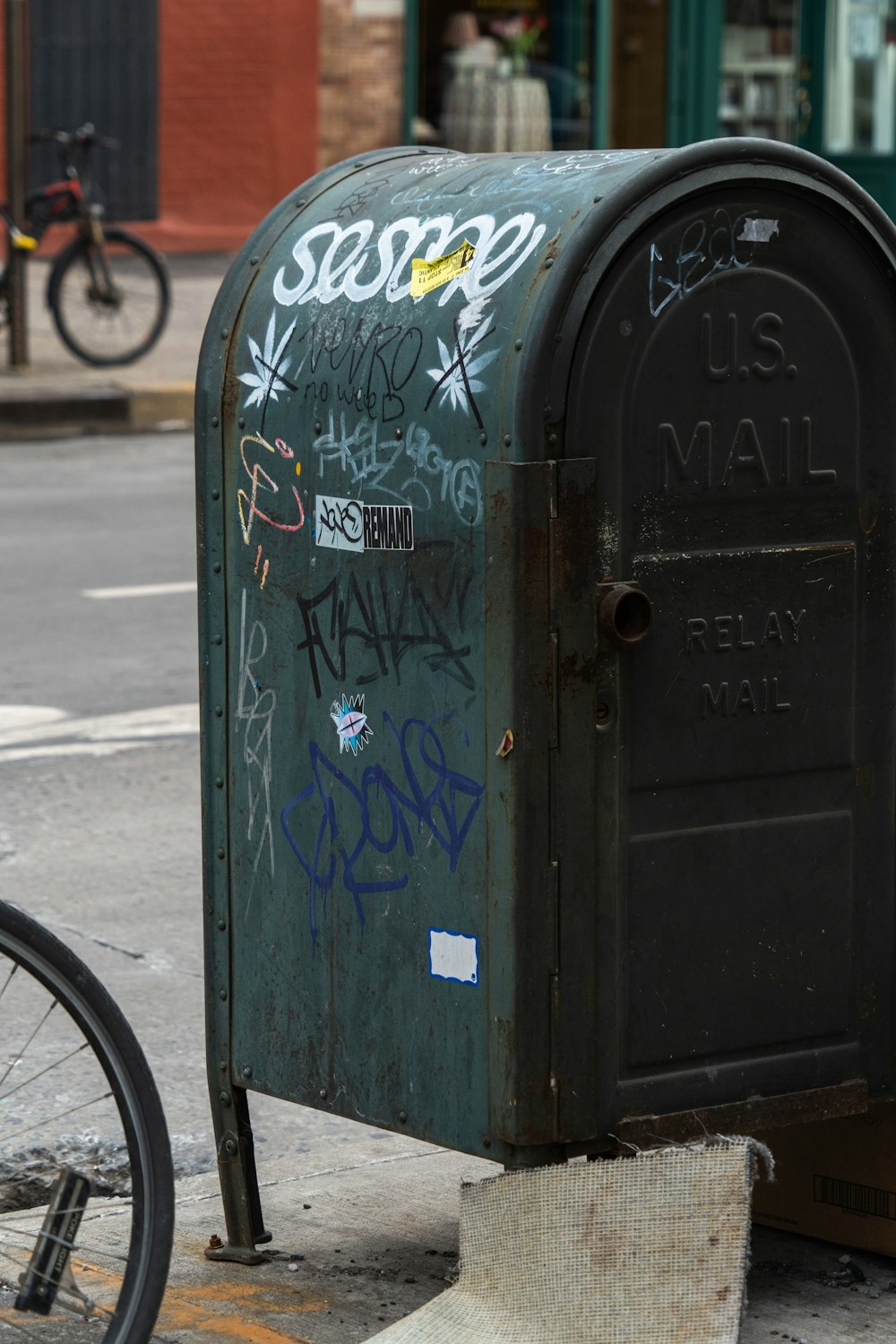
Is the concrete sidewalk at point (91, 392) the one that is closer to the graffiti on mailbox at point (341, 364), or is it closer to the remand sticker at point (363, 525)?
the graffiti on mailbox at point (341, 364)

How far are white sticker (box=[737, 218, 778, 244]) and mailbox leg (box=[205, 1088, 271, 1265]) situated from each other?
5.12 ft

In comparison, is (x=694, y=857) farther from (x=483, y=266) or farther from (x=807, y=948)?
(x=483, y=266)

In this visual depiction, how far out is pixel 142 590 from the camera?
32.6 ft

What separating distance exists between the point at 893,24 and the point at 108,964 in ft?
57.0

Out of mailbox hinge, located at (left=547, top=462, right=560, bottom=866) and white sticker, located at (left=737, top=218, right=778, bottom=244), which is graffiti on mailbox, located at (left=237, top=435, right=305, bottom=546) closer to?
mailbox hinge, located at (left=547, top=462, right=560, bottom=866)

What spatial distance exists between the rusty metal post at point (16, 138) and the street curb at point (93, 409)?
57 cm

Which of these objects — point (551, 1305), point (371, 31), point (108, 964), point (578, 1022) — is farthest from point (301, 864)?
point (371, 31)

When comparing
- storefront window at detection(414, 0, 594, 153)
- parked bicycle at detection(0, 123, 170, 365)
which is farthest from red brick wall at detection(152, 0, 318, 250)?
parked bicycle at detection(0, 123, 170, 365)

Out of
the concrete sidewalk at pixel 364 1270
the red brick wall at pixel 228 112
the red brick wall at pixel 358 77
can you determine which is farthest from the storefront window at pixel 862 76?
the concrete sidewalk at pixel 364 1270

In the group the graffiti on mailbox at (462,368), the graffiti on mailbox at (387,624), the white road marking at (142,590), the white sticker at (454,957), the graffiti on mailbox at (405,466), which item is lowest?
the white road marking at (142,590)

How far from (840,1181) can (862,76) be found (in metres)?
18.8

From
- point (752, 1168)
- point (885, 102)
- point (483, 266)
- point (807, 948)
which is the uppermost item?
point (885, 102)

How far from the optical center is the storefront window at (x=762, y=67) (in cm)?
2148

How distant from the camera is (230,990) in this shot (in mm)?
3793
